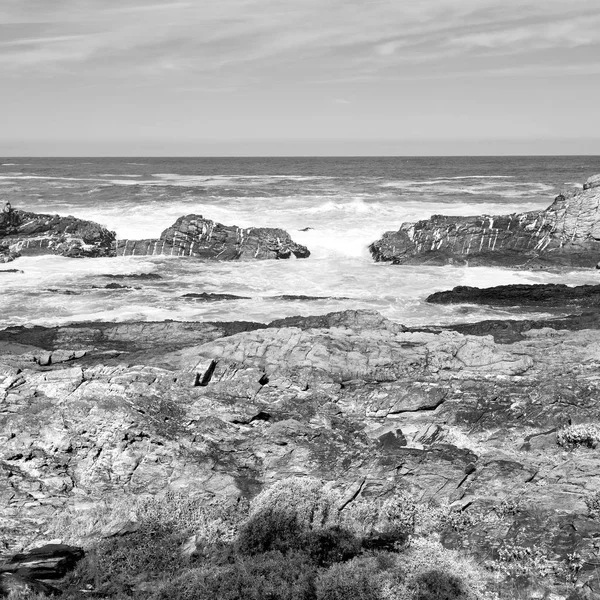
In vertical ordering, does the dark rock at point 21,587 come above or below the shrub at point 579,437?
below

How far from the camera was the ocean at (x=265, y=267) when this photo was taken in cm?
2298

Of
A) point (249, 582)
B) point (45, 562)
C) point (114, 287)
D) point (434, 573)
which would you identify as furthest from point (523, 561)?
point (114, 287)

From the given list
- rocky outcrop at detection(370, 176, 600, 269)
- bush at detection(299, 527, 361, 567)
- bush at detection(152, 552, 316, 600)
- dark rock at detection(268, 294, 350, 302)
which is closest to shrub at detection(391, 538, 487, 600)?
bush at detection(299, 527, 361, 567)

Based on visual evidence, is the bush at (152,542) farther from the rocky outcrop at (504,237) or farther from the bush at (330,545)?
the rocky outcrop at (504,237)

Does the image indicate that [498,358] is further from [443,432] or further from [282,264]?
[282,264]

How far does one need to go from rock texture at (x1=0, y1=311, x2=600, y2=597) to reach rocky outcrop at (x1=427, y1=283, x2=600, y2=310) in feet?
33.6

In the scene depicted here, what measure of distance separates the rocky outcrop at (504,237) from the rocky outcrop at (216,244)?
5454 mm

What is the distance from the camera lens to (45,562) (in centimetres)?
838

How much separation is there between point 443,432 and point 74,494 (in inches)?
235

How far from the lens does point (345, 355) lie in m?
12.4

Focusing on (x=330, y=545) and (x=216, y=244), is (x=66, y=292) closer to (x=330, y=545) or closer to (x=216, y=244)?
(x=216, y=244)

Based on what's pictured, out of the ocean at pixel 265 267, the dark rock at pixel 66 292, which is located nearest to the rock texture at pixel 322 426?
the ocean at pixel 265 267

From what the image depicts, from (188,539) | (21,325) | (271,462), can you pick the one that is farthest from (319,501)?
(21,325)

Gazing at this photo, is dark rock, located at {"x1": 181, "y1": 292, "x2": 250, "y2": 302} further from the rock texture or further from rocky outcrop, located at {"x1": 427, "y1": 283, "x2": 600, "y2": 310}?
the rock texture
